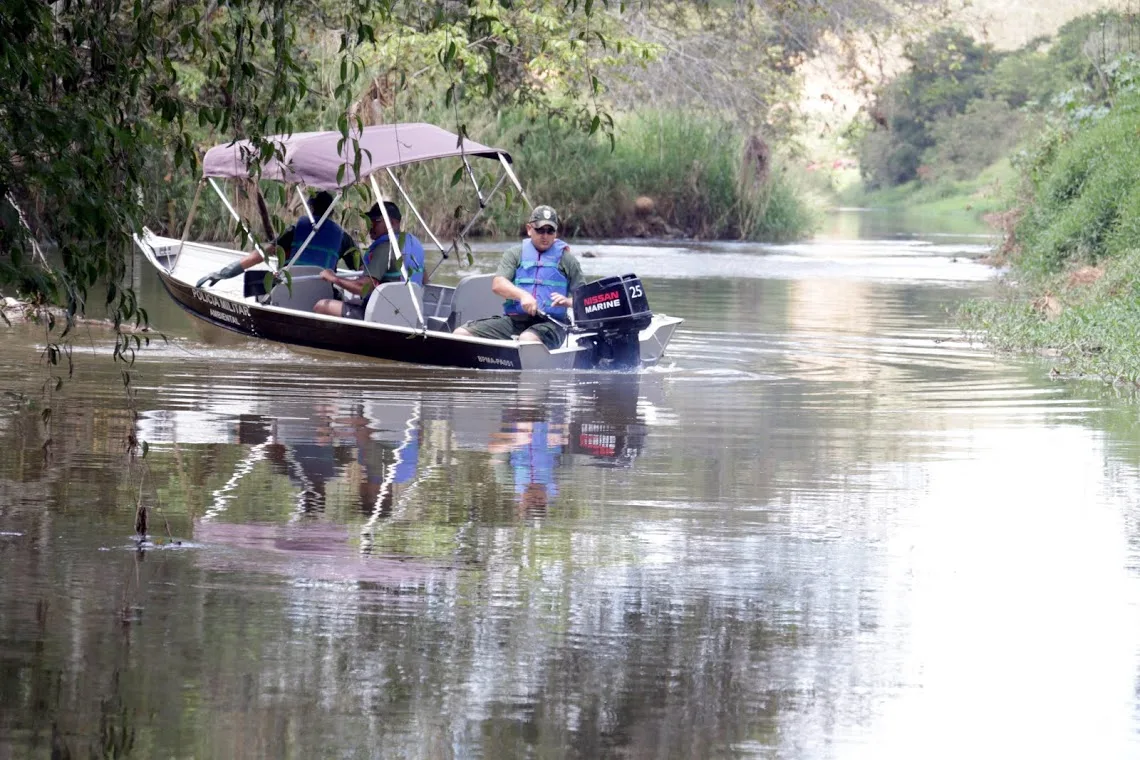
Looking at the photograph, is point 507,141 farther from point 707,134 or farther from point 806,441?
point 806,441

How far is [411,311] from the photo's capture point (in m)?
18.2

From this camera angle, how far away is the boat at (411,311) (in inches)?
661

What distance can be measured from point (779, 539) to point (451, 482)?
220 cm

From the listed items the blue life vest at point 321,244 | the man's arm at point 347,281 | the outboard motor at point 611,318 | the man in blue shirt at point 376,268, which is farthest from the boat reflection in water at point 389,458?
Result: the blue life vest at point 321,244

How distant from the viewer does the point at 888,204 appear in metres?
103

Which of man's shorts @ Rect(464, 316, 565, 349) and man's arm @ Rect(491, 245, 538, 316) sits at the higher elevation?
man's arm @ Rect(491, 245, 538, 316)

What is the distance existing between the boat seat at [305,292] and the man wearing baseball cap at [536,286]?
Answer: 1.81m

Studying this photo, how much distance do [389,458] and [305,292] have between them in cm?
735

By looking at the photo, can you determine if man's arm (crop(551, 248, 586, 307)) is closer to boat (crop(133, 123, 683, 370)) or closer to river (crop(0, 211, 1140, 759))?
boat (crop(133, 123, 683, 370))

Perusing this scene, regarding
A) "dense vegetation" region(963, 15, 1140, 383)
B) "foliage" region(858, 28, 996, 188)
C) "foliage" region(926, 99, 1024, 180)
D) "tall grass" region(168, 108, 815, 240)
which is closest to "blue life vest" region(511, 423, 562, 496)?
"dense vegetation" region(963, 15, 1140, 383)

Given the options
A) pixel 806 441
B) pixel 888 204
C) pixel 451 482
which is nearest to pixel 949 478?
pixel 806 441

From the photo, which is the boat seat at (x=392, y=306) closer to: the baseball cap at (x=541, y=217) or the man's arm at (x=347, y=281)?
the man's arm at (x=347, y=281)

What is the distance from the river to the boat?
3.45 feet

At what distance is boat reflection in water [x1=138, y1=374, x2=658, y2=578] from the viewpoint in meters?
9.00
